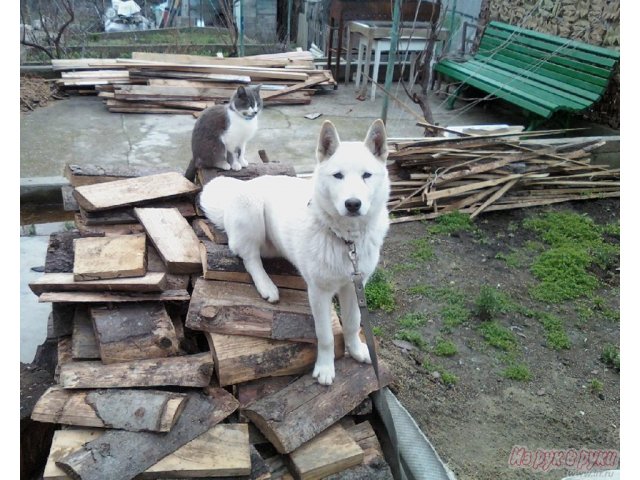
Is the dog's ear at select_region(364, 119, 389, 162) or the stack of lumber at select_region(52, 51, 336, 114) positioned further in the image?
the stack of lumber at select_region(52, 51, 336, 114)

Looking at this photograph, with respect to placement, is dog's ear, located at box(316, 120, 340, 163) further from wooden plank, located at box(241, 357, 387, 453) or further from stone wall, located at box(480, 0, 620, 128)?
stone wall, located at box(480, 0, 620, 128)

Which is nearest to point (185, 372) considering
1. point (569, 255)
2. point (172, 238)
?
point (172, 238)

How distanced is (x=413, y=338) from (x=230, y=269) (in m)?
1.68

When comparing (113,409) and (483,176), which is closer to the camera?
(113,409)

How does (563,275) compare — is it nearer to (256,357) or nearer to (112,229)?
(256,357)

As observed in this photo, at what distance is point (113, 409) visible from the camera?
101 inches

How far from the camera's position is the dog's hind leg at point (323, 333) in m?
2.91

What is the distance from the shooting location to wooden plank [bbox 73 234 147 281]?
10.2 ft

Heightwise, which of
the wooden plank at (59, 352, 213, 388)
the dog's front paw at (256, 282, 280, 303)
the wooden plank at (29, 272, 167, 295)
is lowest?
the wooden plank at (59, 352, 213, 388)

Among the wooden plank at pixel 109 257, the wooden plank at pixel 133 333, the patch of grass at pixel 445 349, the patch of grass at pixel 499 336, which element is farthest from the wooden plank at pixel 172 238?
the patch of grass at pixel 499 336

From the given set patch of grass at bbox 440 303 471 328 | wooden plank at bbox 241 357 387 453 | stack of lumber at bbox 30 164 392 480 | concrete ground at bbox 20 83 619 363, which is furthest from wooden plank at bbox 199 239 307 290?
concrete ground at bbox 20 83 619 363

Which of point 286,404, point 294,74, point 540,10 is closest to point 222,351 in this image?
point 286,404

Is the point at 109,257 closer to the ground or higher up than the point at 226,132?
closer to the ground

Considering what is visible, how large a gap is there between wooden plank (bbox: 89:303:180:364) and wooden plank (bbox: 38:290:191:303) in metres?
0.05
